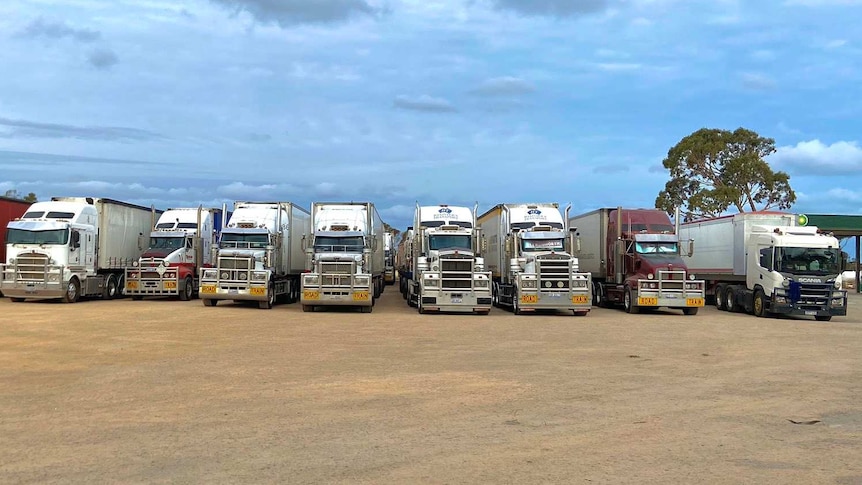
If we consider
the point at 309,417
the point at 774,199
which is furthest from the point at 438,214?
the point at 774,199

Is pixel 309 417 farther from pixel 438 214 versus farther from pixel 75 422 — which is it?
pixel 438 214

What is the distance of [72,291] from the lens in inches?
1094

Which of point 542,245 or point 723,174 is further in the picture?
point 723,174

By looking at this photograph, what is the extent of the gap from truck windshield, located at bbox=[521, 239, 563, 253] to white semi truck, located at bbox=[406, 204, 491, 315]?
1852 millimetres

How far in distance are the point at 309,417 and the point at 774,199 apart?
5208cm

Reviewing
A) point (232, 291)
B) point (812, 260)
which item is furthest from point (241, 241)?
Result: point (812, 260)

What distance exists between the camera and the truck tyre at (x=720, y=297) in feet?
98.2

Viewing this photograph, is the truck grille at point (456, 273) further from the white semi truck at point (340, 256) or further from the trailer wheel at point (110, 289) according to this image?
the trailer wheel at point (110, 289)

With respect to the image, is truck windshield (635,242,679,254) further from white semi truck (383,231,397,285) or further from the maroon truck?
white semi truck (383,231,397,285)

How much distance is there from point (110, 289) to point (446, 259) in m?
15.5

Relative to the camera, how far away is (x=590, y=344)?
15992 millimetres

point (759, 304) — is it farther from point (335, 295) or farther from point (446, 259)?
point (335, 295)

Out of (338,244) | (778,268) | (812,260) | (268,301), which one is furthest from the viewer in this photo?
(268,301)

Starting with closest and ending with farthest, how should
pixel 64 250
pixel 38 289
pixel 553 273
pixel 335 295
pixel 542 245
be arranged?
pixel 335 295, pixel 553 273, pixel 542 245, pixel 38 289, pixel 64 250
